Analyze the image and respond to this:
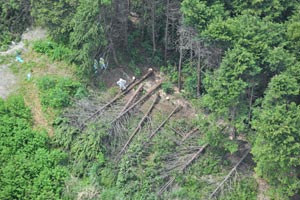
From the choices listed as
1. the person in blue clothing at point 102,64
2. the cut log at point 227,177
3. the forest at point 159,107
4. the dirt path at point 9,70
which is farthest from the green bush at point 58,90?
the cut log at point 227,177

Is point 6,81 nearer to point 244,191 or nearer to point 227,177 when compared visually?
point 227,177

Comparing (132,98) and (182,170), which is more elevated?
(132,98)

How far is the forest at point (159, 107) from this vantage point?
2172cm

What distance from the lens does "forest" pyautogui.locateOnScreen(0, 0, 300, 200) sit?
2172 centimetres

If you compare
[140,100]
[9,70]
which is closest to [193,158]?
[140,100]

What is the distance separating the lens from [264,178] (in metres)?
21.8

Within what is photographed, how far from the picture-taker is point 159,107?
84.8 ft

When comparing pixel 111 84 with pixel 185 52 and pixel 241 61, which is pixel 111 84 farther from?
pixel 241 61

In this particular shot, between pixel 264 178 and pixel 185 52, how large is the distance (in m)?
8.62

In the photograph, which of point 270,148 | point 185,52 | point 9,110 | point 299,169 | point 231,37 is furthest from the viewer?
point 185,52

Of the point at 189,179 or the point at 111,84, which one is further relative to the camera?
the point at 111,84

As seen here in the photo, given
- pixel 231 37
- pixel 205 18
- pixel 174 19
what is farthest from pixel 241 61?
pixel 174 19

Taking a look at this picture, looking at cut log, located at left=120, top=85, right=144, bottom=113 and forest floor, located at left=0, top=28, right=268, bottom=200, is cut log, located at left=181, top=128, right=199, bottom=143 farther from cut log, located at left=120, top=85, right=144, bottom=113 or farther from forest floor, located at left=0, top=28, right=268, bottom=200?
cut log, located at left=120, top=85, right=144, bottom=113

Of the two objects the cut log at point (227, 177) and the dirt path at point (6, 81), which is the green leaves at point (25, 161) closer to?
the dirt path at point (6, 81)
